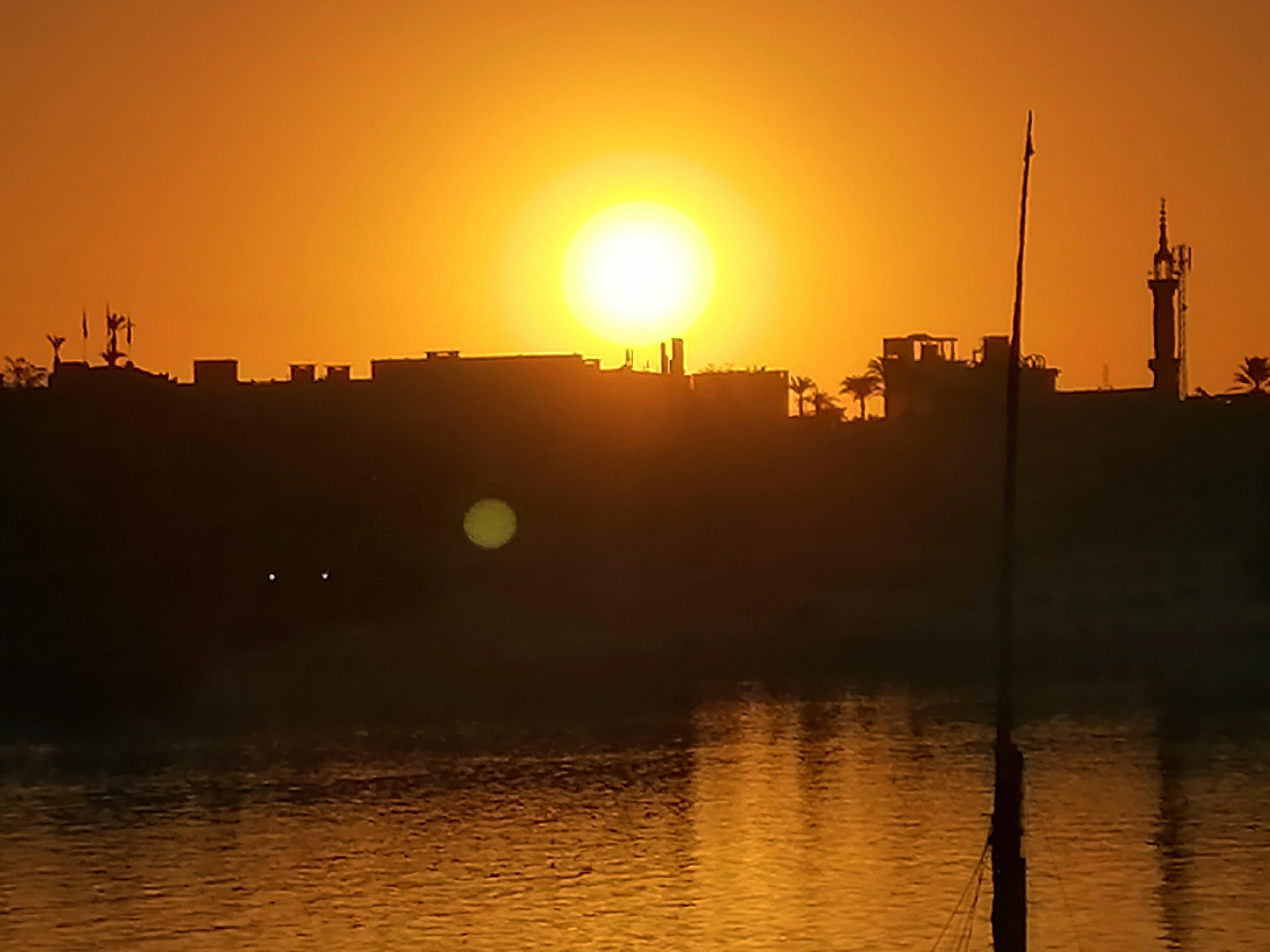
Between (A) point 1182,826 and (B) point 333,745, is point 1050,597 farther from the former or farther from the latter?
(A) point 1182,826

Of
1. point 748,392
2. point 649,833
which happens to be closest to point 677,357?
point 748,392

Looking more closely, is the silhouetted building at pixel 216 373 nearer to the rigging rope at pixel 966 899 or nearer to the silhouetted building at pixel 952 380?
the silhouetted building at pixel 952 380

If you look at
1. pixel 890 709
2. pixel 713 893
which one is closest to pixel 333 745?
pixel 890 709

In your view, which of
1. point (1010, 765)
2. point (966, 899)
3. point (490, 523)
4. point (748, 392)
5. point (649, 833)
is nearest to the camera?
point (1010, 765)

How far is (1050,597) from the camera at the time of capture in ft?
341

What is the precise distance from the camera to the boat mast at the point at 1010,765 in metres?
29.2

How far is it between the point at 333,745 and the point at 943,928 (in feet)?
104

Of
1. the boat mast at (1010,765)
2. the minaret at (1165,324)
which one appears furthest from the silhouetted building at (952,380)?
the boat mast at (1010,765)

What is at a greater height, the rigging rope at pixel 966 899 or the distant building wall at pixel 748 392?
the distant building wall at pixel 748 392

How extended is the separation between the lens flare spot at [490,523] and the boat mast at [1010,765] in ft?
229

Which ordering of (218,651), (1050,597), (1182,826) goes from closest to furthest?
(1182,826), (218,651), (1050,597)

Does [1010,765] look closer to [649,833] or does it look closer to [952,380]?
[649,833]

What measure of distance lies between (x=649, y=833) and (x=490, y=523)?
41440 millimetres

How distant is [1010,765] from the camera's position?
1164 inches
